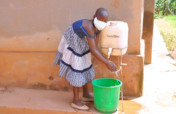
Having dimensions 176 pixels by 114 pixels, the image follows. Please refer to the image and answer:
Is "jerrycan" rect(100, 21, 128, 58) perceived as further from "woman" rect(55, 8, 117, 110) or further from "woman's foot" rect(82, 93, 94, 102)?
"woman's foot" rect(82, 93, 94, 102)

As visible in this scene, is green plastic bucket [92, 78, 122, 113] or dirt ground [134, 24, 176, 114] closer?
green plastic bucket [92, 78, 122, 113]

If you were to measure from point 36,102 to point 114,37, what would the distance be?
5.04 ft

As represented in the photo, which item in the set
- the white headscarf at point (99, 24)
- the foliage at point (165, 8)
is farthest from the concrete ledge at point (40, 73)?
the foliage at point (165, 8)

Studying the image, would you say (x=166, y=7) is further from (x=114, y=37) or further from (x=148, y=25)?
(x=114, y=37)

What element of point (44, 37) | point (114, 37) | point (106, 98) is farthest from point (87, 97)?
point (44, 37)

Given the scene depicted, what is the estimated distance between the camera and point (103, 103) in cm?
320

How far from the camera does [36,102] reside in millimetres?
3607

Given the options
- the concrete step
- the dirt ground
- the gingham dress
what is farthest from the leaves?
the gingham dress

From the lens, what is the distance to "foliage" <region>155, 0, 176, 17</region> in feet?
62.0

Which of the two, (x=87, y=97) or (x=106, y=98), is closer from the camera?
(x=106, y=98)

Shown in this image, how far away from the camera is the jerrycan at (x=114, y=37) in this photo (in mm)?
3252

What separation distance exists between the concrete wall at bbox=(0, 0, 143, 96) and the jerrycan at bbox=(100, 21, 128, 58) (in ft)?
1.36

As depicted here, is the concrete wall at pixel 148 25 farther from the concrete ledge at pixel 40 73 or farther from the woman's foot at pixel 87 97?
the woman's foot at pixel 87 97

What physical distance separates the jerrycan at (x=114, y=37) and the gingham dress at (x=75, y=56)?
0.28 metres
